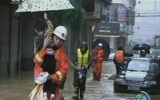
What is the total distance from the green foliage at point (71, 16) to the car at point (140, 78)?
3.94 meters

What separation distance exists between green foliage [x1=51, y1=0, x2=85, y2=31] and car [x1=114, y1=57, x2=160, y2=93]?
3.94 metres

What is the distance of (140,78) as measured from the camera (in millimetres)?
16203

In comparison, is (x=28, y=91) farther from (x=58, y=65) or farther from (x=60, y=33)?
(x=60, y=33)

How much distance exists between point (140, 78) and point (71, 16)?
5327 mm

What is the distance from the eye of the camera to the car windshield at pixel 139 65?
17.2 metres

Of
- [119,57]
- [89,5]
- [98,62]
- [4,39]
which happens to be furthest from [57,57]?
[89,5]

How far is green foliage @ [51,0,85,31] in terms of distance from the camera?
19.7 metres

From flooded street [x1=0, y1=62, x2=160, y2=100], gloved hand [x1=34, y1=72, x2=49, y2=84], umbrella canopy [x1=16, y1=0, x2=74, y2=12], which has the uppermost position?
umbrella canopy [x1=16, y1=0, x2=74, y2=12]

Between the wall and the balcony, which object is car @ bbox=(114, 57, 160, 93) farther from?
the balcony

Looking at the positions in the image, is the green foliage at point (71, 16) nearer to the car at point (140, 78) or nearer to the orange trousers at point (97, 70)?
the orange trousers at point (97, 70)

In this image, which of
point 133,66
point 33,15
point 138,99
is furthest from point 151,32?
point 138,99

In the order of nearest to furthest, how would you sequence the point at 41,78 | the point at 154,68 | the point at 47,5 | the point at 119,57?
the point at 41,78
the point at 47,5
the point at 154,68
the point at 119,57

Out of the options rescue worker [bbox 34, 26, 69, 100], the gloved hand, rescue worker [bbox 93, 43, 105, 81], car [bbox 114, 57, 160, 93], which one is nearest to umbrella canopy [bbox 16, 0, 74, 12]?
rescue worker [bbox 34, 26, 69, 100]

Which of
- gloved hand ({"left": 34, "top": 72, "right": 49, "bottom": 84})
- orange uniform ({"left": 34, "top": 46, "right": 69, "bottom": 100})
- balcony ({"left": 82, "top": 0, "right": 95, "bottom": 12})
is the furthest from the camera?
balcony ({"left": 82, "top": 0, "right": 95, "bottom": 12})
